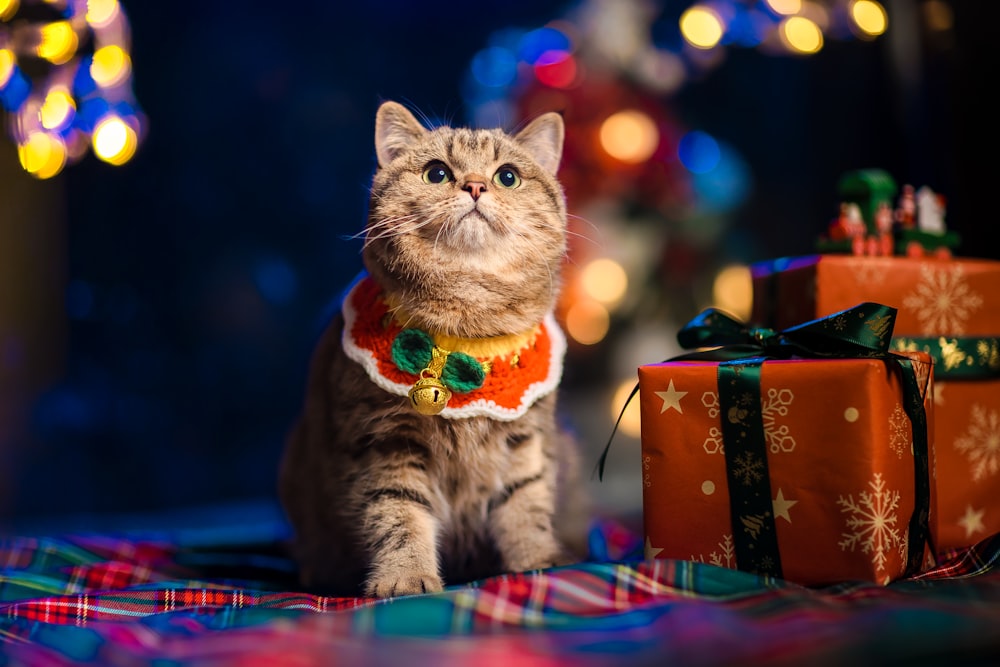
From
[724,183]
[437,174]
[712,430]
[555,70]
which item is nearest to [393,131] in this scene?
[437,174]

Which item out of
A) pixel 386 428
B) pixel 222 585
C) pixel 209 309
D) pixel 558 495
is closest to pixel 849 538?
pixel 558 495

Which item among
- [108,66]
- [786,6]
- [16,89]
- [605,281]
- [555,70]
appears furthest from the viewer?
[605,281]

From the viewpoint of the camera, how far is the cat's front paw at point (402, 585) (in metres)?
0.93

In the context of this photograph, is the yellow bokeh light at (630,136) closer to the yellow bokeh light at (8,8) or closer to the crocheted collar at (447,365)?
the crocheted collar at (447,365)

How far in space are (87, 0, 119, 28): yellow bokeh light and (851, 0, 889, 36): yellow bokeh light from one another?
1.85m

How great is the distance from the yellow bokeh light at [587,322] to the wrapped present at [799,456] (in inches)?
49.7

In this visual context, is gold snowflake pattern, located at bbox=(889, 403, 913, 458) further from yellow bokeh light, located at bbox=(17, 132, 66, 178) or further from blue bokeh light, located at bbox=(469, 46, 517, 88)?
yellow bokeh light, located at bbox=(17, 132, 66, 178)

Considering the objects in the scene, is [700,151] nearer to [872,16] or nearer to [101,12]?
[872,16]

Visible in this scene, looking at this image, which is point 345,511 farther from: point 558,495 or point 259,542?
point 259,542

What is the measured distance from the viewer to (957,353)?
3.69ft

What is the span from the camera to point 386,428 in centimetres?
101

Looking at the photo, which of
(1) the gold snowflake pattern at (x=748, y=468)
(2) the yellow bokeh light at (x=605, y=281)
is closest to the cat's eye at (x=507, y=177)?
(1) the gold snowflake pattern at (x=748, y=468)

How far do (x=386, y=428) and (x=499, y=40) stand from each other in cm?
161

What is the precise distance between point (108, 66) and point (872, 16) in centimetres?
192
